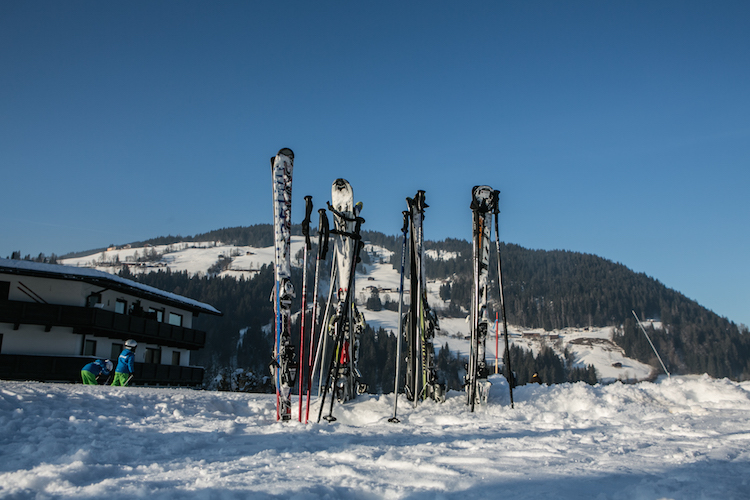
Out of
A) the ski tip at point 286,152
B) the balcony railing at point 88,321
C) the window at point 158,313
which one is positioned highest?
the ski tip at point 286,152

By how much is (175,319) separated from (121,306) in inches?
207

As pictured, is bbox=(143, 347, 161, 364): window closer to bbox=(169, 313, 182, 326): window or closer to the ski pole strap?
bbox=(169, 313, 182, 326): window

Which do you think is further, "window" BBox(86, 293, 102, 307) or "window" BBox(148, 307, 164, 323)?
"window" BBox(148, 307, 164, 323)

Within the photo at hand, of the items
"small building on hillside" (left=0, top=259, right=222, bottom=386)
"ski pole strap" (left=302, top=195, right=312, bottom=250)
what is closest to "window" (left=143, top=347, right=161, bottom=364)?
"small building on hillside" (left=0, top=259, right=222, bottom=386)

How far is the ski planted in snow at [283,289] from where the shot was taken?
902cm

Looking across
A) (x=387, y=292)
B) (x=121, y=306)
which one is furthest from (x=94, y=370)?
(x=387, y=292)

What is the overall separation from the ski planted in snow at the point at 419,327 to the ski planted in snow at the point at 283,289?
2.82 metres

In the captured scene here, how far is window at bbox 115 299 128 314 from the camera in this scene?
87.8ft

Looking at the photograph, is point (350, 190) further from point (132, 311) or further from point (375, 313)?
point (375, 313)

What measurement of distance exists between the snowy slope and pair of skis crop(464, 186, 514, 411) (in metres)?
58.8

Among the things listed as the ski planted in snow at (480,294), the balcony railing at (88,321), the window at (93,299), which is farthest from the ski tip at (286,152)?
the window at (93,299)

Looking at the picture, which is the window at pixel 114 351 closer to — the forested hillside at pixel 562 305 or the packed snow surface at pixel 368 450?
the packed snow surface at pixel 368 450

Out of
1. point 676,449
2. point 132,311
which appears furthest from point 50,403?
point 132,311

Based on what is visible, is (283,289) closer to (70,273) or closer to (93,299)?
(70,273)
